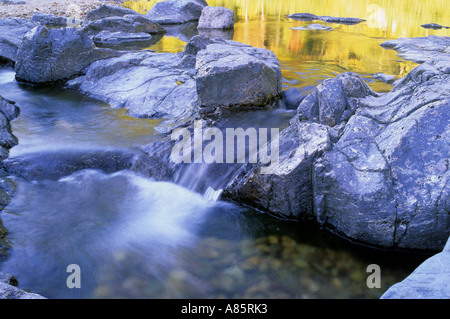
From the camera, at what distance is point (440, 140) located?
164 inches

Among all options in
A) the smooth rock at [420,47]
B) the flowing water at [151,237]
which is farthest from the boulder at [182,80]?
the smooth rock at [420,47]

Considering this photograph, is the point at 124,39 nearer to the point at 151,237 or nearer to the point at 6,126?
the point at 6,126

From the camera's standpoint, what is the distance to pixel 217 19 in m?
17.7

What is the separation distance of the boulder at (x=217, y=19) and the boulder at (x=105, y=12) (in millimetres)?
3206

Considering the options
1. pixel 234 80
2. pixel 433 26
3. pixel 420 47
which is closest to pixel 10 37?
pixel 234 80

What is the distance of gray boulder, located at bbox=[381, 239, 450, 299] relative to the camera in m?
2.79

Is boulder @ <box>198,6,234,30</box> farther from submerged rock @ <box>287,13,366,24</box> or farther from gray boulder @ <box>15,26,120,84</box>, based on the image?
gray boulder @ <box>15,26,120,84</box>

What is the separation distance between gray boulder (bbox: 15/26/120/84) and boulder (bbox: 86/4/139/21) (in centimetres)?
865

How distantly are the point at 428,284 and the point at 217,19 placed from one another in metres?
16.7

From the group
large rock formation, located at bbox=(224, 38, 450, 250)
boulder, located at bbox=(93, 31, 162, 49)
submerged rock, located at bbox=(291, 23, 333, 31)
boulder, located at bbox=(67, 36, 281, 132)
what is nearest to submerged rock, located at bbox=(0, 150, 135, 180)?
boulder, located at bbox=(67, 36, 281, 132)

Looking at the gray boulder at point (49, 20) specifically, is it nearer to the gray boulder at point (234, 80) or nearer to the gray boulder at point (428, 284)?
the gray boulder at point (234, 80)

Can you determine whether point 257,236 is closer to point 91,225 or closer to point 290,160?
point 290,160

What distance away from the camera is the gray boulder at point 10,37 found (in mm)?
11344

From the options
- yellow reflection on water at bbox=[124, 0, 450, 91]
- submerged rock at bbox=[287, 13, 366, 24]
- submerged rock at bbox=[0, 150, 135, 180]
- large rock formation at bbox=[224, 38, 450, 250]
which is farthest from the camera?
submerged rock at bbox=[287, 13, 366, 24]
